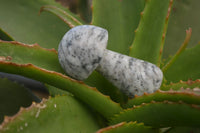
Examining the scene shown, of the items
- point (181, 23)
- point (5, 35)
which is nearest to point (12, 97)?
point (5, 35)

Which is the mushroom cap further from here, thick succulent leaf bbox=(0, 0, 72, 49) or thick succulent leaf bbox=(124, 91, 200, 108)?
thick succulent leaf bbox=(0, 0, 72, 49)

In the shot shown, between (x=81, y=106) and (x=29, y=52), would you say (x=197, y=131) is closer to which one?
(x=81, y=106)

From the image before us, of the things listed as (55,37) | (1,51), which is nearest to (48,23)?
(55,37)

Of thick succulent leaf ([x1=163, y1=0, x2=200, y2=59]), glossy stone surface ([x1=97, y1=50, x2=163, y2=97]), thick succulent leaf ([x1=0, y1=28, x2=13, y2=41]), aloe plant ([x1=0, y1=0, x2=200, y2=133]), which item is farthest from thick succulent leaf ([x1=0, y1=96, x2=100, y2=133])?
thick succulent leaf ([x1=163, y1=0, x2=200, y2=59])

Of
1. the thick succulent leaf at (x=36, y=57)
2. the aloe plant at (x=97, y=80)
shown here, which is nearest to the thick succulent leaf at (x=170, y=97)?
the aloe plant at (x=97, y=80)

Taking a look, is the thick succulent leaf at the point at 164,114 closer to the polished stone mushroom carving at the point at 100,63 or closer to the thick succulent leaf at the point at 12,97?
the polished stone mushroom carving at the point at 100,63

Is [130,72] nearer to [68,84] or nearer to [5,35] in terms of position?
[68,84]
